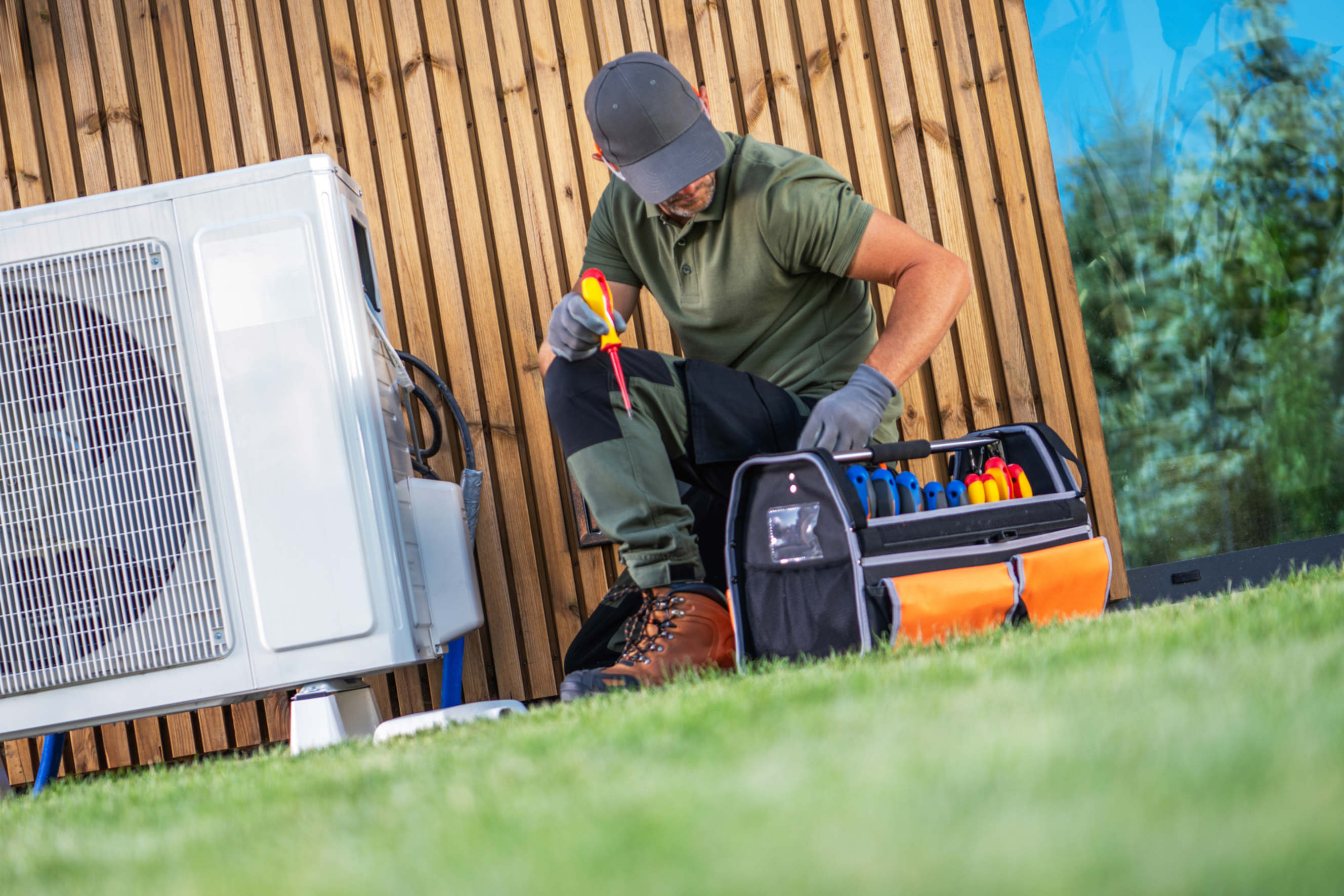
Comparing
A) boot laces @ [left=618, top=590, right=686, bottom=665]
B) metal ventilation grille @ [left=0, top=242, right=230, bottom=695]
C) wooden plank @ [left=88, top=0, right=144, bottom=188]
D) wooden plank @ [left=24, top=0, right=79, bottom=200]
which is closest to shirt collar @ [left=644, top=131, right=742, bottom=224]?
boot laces @ [left=618, top=590, right=686, bottom=665]

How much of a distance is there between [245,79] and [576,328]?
1.49 m

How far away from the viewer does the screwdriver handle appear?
1735mm

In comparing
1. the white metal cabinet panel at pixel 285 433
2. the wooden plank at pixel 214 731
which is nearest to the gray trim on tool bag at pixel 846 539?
the white metal cabinet panel at pixel 285 433

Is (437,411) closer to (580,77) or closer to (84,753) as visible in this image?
(580,77)

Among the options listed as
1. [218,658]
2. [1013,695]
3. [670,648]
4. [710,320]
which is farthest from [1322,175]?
[218,658]

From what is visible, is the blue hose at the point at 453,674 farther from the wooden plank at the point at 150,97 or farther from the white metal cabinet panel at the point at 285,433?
the wooden plank at the point at 150,97

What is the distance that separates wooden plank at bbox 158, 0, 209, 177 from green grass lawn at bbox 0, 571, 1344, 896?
1.97 m

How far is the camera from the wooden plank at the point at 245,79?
258 centimetres

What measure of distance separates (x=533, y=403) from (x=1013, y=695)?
189 cm

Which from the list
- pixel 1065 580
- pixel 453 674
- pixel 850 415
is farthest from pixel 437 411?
pixel 1065 580

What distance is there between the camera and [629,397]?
1790mm

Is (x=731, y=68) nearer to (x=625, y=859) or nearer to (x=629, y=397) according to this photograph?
(x=629, y=397)

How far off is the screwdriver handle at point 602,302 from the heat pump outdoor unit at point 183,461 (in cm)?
42

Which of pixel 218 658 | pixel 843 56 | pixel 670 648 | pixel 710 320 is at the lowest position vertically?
pixel 670 648
